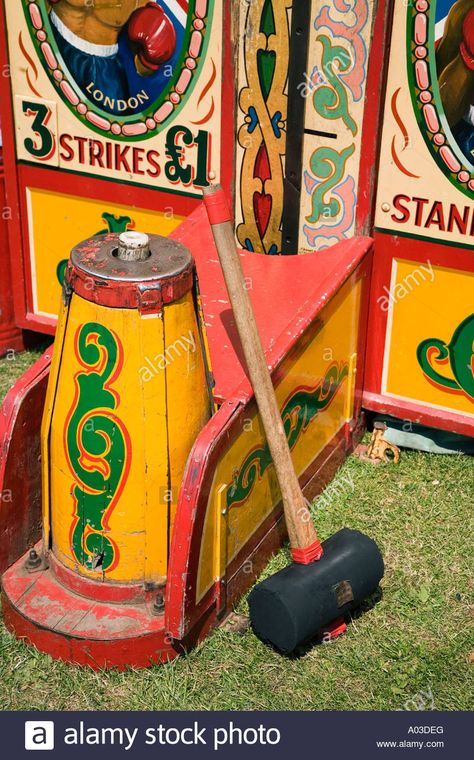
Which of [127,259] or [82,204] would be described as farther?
[82,204]

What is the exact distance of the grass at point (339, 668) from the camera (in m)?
4.34

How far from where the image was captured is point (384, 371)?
5.84 m

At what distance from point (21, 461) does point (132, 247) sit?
1.10 m

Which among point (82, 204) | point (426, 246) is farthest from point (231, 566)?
point (82, 204)

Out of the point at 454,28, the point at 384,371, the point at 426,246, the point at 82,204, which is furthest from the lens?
the point at 82,204

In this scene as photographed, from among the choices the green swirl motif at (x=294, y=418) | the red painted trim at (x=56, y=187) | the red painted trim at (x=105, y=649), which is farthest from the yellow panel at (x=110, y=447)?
the red painted trim at (x=56, y=187)

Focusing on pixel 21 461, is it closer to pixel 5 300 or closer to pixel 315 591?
pixel 315 591

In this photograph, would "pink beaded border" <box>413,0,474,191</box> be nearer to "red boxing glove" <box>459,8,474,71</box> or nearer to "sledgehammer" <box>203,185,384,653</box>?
"red boxing glove" <box>459,8,474,71</box>

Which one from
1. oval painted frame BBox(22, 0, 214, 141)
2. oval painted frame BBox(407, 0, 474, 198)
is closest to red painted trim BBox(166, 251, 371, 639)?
oval painted frame BBox(407, 0, 474, 198)

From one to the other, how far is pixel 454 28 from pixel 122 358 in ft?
7.38

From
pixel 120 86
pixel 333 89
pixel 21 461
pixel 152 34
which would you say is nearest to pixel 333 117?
pixel 333 89

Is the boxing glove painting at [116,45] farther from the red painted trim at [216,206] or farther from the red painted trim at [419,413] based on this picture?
the red painted trim at [419,413]

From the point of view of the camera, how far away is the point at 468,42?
4949 millimetres

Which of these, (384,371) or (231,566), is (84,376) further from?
(384,371)
